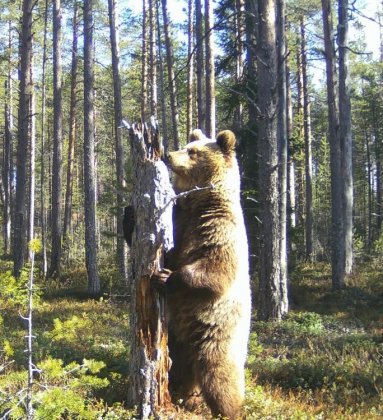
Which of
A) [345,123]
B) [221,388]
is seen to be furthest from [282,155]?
[221,388]

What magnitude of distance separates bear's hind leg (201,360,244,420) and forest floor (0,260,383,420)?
254 mm

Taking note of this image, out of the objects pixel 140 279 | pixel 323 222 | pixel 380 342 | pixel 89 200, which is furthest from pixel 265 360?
pixel 323 222

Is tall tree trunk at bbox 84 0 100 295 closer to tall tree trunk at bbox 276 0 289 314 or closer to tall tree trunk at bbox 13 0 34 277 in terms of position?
tall tree trunk at bbox 13 0 34 277

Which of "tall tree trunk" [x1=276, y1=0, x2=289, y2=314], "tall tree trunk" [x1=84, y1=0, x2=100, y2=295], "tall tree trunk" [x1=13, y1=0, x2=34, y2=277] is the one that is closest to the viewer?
"tall tree trunk" [x1=276, y1=0, x2=289, y2=314]

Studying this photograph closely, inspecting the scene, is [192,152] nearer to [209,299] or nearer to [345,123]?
[209,299]

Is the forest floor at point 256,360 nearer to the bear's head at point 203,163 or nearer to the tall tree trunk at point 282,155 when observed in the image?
the tall tree trunk at point 282,155

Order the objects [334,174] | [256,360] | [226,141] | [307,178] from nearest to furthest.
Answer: [226,141] → [256,360] → [334,174] → [307,178]

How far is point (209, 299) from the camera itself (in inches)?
187

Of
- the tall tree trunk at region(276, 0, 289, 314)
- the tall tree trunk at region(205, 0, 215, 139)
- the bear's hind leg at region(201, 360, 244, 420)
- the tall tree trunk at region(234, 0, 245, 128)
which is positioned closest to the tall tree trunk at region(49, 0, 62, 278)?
the tall tree trunk at region(205, 0, 215, 139)

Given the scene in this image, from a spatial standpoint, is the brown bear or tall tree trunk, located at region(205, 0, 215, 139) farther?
tall tree trunk, located at region(205, 0, 215, 139)

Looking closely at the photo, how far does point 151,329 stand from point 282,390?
391 cm

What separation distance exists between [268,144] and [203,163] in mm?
6961

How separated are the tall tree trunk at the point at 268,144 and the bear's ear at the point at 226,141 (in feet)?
21.6

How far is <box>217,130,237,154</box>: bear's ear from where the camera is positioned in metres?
5.53
